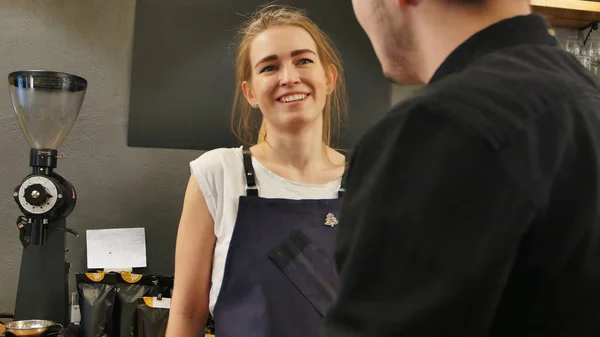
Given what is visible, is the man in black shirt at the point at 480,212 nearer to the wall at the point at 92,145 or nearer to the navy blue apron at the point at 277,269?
the navy blue apron at the point at 277,269

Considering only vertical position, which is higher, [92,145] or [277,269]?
[92,145]

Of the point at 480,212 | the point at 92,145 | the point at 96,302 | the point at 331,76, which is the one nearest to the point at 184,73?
the point at 92,145

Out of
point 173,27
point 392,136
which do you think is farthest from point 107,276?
point 392,136

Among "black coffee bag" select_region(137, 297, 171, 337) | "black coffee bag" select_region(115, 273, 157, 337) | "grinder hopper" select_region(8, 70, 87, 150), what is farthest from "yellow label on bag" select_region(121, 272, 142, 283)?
"grinder hopper" select_region(8, 70, 87, 150)

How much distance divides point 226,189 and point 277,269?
246mm

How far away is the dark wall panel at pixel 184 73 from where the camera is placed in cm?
271

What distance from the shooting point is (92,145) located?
8.77 feet

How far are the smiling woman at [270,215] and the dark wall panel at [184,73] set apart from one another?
43.9 inches

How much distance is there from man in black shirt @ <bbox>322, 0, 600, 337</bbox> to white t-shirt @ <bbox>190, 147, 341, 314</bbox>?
40.2 inches

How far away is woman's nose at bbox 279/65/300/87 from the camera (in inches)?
60.7

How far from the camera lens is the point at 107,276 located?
2410mm

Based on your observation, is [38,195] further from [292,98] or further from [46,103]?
[292,98]

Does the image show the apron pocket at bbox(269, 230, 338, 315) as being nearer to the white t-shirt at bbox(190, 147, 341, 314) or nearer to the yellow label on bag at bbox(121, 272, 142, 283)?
the white t-shirt at bbox(190, 147, 341, 314)

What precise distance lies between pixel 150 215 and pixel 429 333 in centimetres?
236
